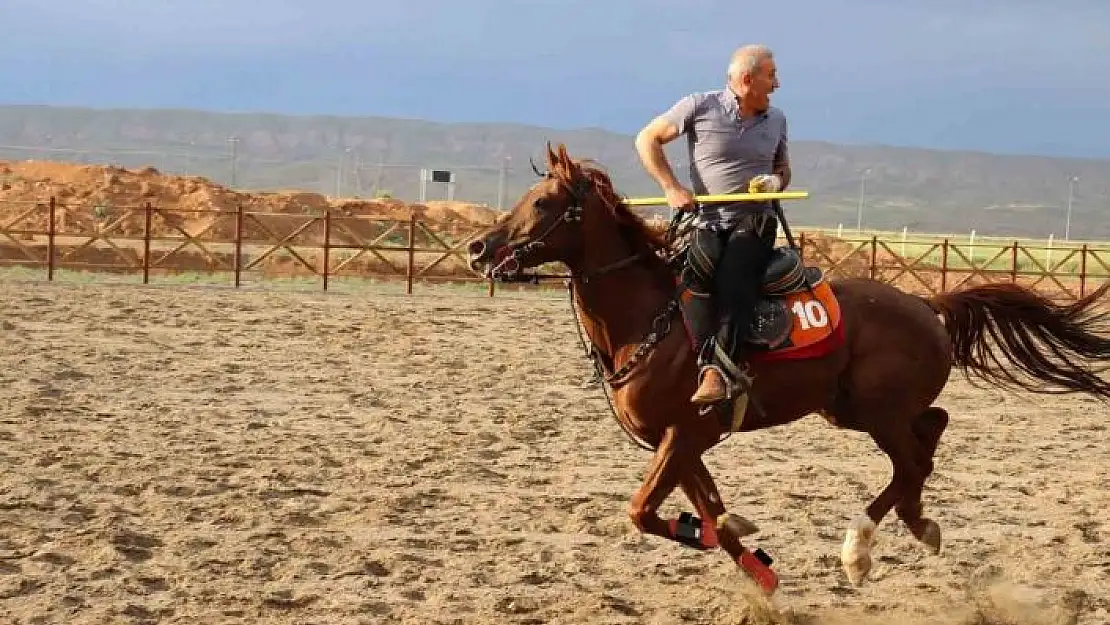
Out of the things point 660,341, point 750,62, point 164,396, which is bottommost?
point 164,396

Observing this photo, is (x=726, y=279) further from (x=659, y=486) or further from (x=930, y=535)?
(x=930, y=535)

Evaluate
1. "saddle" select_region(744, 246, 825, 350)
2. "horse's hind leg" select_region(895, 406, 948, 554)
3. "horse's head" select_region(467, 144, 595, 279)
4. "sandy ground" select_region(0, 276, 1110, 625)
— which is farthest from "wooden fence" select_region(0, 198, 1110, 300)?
"horse's head" select_region(467, 144, 595, 279)

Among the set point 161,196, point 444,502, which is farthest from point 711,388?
point 161,196

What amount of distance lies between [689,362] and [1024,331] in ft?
7.34

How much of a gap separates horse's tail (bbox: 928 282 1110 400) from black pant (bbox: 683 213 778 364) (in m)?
1.51

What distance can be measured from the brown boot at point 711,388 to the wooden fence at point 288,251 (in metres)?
18.1

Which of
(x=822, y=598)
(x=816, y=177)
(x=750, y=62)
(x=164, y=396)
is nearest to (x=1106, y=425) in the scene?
(x=822, y=598)

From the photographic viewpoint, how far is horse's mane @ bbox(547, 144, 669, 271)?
6438 mm

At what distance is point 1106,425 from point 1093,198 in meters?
185

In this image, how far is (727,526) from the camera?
20.9ft

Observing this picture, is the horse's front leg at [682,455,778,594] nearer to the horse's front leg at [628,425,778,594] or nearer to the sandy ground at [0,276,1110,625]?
the horse's front leg at [628,425,778,594]

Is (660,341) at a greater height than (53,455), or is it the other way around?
(660,341)

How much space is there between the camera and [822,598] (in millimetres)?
6648

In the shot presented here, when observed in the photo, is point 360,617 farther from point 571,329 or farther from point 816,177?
point 816,177
